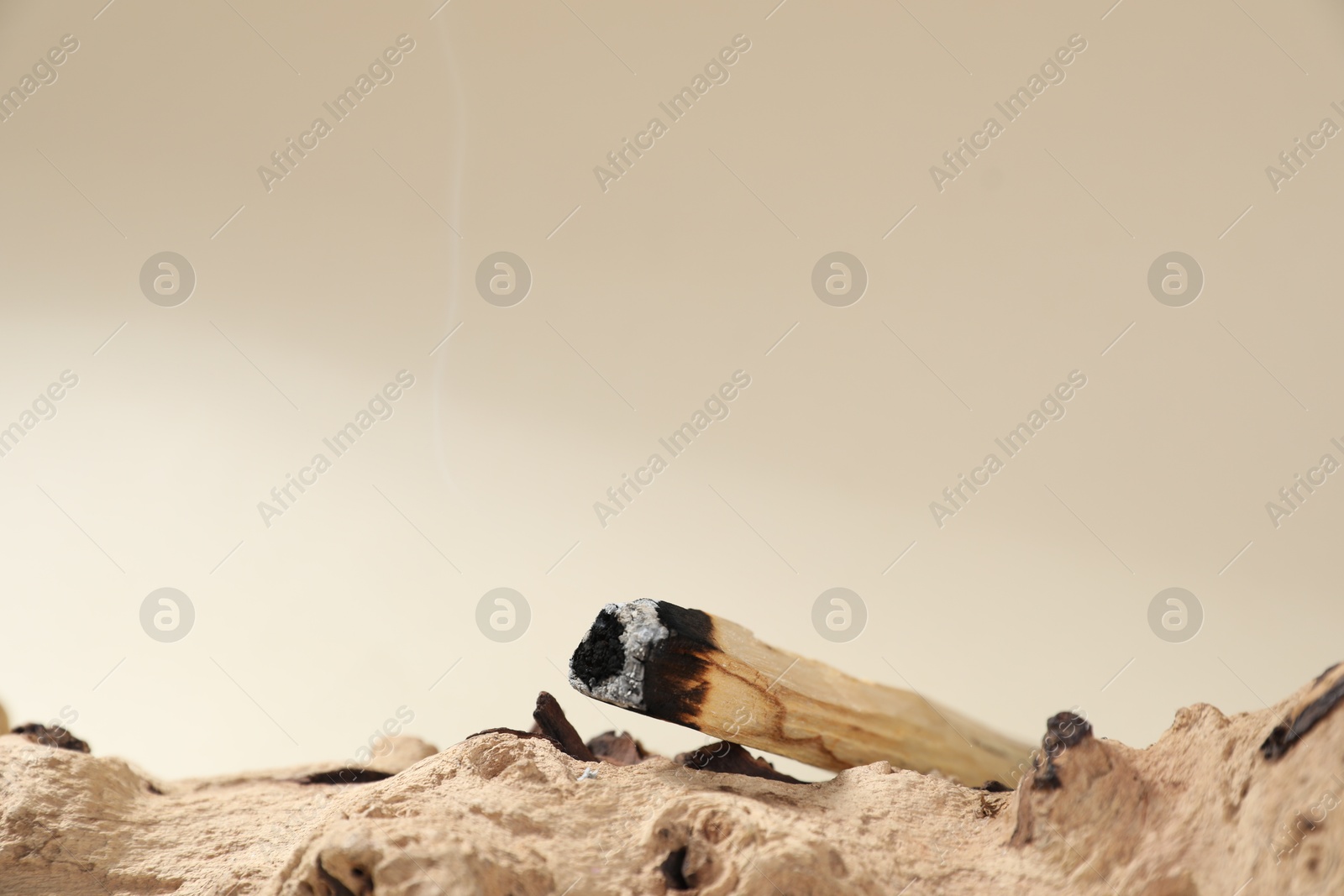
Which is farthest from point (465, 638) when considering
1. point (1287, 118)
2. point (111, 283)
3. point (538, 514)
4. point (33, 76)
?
point (1287, 118)

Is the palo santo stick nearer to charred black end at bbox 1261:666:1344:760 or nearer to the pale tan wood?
the pale tan wood

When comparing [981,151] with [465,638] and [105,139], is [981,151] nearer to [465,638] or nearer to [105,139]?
[465,638]

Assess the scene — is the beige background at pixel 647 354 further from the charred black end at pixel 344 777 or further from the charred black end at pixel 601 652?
the charred black end at pixel 601 652

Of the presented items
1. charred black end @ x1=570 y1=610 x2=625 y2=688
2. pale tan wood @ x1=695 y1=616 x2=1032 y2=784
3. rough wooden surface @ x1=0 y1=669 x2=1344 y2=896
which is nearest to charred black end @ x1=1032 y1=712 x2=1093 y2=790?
rough wooden surface @ x1=0 y1=669 x2=1344 y2=896

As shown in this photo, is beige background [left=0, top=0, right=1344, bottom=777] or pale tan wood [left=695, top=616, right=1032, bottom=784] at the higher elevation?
beige background [left=0, top=0, right=1344, bottom=777]

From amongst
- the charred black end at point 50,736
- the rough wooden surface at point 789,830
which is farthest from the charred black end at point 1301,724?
the charred black end at point 50,736

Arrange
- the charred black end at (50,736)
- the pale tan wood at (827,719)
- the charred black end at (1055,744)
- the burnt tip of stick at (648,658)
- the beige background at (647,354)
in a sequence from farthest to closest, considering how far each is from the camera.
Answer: the beige background at (647,354) < the charred black end at (50,736) < the pale tan wood at (827,719) < the burnt tip of stick at (648,658) < the charred black end at (1055,744)
